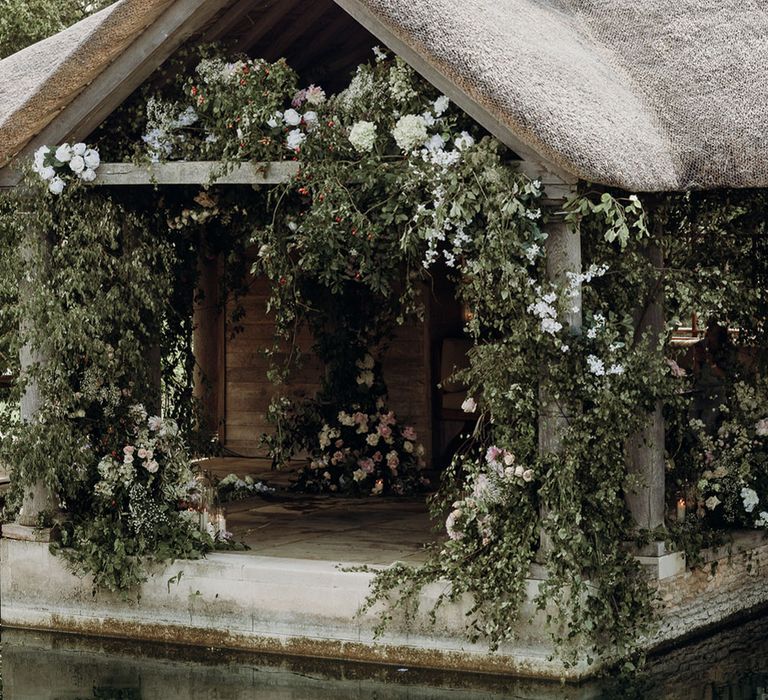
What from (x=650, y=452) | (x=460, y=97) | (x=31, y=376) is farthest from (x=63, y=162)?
(x=650, y=452)

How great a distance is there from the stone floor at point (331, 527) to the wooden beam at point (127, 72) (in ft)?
8.81

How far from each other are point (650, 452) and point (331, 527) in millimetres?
2508

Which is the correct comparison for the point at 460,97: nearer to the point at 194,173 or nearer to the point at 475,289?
the point at 475,289

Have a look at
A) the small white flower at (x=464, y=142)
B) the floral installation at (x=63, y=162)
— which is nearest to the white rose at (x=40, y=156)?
the floral installation at (x=63, y=162)

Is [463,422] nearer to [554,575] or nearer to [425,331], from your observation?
[425,331]

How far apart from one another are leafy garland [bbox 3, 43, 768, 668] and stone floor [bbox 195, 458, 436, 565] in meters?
0.69

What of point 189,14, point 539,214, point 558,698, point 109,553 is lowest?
point 558,698

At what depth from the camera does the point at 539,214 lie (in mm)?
7367

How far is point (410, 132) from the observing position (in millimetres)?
7523

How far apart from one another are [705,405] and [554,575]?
2600mm

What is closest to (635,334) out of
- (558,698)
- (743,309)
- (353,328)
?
(743,309)

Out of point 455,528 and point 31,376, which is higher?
point 31,376

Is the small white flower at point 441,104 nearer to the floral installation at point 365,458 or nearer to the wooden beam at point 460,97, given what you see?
the wooden beam at point 460,97

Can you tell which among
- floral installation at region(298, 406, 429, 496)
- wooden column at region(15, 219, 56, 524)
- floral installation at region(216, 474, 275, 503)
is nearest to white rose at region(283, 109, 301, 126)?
wooden column at region(15, 219, 56, 524)
